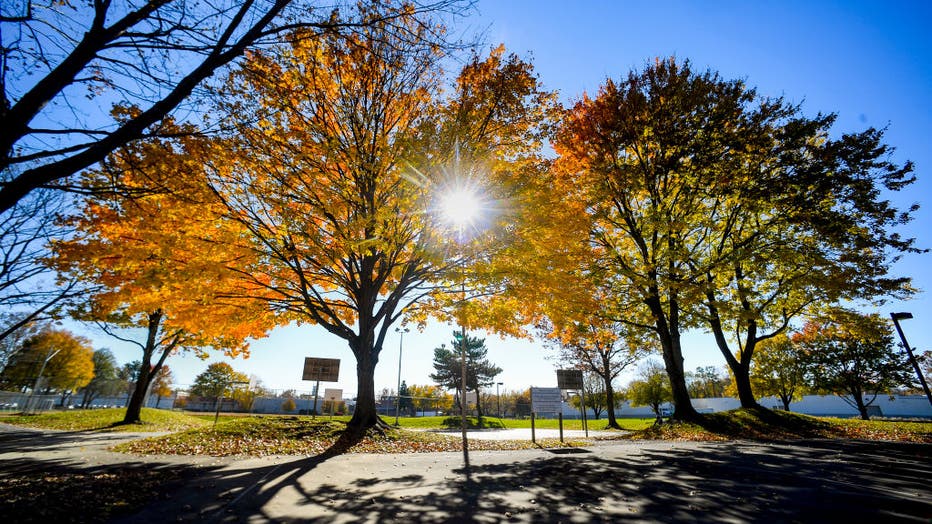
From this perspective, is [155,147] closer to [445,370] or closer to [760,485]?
[760,485]

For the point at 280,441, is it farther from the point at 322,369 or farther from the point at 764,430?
the point at 764,430

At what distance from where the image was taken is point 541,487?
5.05 m

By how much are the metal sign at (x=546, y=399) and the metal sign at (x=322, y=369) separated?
999 cm

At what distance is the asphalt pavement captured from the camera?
12.6ft

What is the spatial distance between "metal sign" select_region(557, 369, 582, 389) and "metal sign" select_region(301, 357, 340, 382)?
36.0 feet

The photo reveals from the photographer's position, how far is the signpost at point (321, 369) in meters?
17.3

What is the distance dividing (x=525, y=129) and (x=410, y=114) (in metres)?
3.55

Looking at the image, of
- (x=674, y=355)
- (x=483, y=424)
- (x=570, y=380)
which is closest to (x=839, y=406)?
(x=483, y=424)

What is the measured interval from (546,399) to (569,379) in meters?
1.32

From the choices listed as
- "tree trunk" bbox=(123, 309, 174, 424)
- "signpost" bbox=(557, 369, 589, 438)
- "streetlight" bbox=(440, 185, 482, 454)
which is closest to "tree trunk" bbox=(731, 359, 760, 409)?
"signpost" bbox=(557, 369, 589, 438)

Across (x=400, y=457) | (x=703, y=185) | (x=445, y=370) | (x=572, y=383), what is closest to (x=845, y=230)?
(x=703, y=185)

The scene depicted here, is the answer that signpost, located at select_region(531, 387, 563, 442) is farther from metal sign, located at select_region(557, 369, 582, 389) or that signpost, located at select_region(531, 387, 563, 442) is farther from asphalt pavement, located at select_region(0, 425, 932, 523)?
asphalt pavement, located at select_region(0, 425, 932, 523)

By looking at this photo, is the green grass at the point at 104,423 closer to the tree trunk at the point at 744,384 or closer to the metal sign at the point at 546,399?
the metal sign at the point at 546,399

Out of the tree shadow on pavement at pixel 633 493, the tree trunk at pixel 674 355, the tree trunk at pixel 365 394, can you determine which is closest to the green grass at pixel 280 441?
the tree trunk at pixel 365 394
